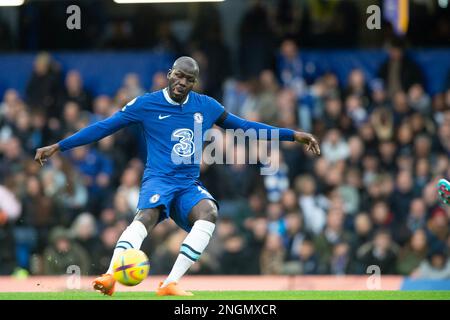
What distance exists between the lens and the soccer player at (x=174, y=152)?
10703 millimetres

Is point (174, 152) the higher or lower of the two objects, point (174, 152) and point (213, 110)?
the lower

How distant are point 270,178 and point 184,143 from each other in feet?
23.0

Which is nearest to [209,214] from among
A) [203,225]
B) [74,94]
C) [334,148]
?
[203,225]

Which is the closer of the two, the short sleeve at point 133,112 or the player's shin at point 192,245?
the player's shin at point 192,245

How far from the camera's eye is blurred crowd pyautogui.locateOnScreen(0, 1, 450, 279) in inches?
667

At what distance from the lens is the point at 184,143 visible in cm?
1097

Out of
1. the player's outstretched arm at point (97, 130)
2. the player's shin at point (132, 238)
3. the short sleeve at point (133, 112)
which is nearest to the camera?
the player's shin at point (132, 238)

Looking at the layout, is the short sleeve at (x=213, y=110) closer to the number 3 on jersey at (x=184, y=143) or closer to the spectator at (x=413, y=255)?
the number 3 on jersey at (x=184, y=143)

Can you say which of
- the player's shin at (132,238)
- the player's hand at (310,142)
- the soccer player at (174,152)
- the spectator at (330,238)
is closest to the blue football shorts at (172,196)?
the soccer player at (174,152)

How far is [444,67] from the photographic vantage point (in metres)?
19.2

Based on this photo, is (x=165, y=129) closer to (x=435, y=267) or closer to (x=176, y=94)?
(x=176, y=94)

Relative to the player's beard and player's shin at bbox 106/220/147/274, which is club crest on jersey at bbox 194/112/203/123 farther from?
player's shin at bbox 106/220/147/274

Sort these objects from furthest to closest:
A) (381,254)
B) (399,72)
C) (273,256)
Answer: (399,72) → (273,256) → (381,254)

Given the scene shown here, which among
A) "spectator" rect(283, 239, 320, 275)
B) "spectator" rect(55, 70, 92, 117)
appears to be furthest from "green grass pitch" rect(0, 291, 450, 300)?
"spectator" rect(55, 70, 92, 117)
